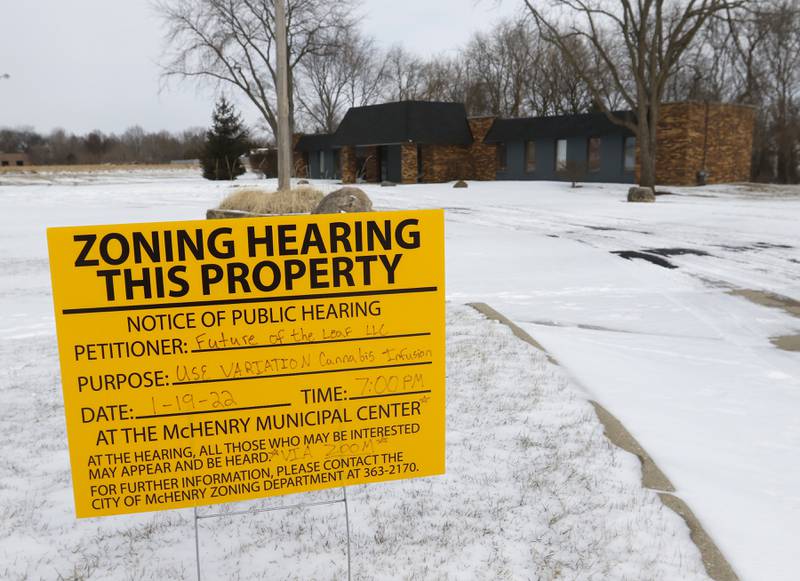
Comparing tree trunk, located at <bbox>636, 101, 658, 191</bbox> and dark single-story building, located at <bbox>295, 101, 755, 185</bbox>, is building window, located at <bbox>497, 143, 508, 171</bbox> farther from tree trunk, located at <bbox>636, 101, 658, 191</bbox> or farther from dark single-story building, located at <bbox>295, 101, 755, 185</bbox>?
tree trunk, located at <bbox>636, 101, 658, 191</bbox>

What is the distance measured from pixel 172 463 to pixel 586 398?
3.35m

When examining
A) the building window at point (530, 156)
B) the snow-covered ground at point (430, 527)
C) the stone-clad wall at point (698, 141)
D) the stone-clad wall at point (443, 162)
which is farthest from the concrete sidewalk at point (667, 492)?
the stone-clad wall at point (443, 162)

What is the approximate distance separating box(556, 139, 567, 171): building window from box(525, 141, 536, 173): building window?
1677 millimetres

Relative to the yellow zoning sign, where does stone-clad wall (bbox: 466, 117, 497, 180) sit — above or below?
above

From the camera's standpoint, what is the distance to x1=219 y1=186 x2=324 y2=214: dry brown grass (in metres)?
16.1

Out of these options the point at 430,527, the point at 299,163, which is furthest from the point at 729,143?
the point at 430,527

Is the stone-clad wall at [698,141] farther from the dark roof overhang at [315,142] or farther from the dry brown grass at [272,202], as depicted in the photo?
the dark roof overhang at [315,142]

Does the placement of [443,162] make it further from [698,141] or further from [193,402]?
[193,402]

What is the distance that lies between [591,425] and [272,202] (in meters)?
12.8

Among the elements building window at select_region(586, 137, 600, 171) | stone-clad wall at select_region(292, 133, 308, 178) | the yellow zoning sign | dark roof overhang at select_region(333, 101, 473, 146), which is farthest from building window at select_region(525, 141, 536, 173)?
the yellow zoning sign

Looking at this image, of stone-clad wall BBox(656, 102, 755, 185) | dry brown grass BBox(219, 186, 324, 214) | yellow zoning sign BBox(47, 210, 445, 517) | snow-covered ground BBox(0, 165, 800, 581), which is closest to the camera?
yellow zoning sign BBox(47, 210, 445, 517)

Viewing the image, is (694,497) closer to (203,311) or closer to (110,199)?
(203,311)

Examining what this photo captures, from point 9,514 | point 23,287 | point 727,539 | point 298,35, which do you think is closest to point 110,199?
point 23,287

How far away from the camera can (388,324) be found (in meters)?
2.77
